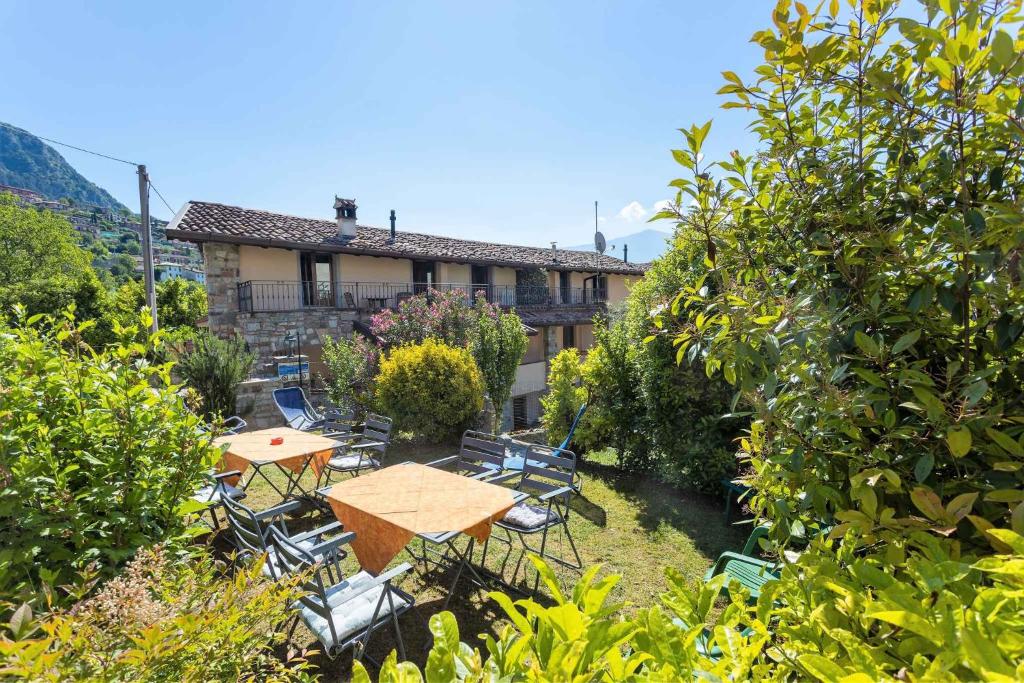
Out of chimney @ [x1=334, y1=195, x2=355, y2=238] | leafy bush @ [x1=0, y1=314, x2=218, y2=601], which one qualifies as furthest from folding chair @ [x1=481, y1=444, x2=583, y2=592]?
chimney @ [x1=334, y1=195, x2=355, y2=238]

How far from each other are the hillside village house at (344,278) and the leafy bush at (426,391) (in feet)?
17.8

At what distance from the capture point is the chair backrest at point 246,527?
126 inches

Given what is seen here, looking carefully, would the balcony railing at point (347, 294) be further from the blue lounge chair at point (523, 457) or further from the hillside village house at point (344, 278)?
the blue lounge chair at point (523, 457)

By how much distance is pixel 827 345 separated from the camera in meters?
1.16

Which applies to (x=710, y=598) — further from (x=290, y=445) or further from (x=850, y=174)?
(x=290, y=445)

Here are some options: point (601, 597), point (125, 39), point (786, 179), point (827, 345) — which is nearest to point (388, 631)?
point (601, 597)

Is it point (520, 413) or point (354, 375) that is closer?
point (354, 375)

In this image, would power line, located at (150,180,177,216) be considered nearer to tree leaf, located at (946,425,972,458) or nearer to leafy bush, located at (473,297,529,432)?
leafy bush, located at (473,297,529,432)

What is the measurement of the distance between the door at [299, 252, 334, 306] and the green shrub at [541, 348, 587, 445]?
10.6 meters

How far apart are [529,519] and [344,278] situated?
44.6 feet

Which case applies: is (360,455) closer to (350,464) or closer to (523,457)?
(350,464)

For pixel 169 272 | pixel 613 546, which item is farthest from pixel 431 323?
pixel 169 272

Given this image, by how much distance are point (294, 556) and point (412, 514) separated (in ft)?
2.72

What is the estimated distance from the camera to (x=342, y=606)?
9.84ft
